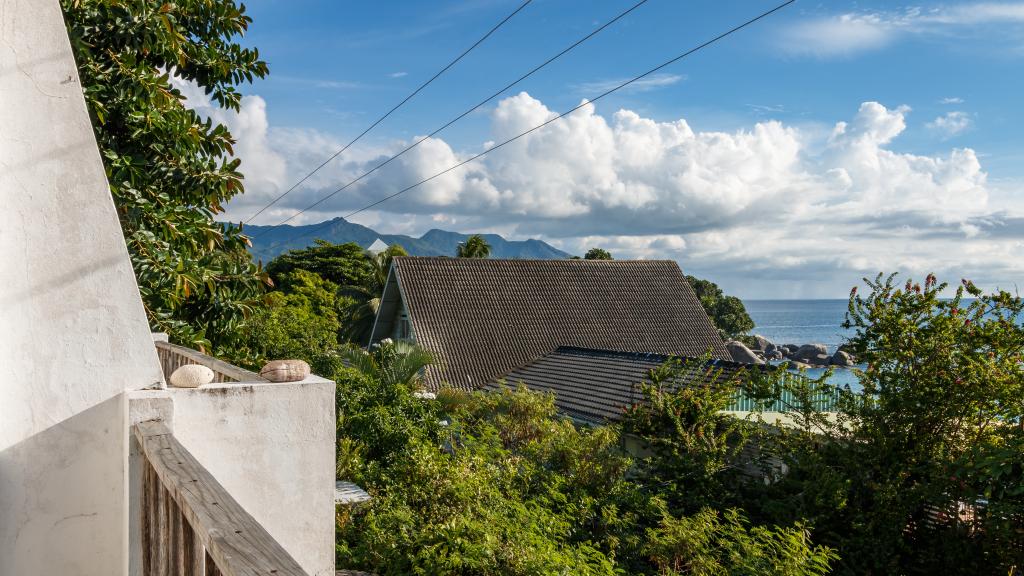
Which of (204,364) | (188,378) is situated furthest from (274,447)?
(204,364)

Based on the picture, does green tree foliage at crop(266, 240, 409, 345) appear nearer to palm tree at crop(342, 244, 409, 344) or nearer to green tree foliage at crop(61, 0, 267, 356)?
palm tree at crop(342, 244, 409, 344)

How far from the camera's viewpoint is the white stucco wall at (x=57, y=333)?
257 centimetres

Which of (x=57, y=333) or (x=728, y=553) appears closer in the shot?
(x=57, y=333)

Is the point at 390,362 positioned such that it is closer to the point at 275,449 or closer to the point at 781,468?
the point at 781,468

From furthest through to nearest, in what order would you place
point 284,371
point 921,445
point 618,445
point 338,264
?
point 338,264, point 618,445, point 921,445, point 284,371

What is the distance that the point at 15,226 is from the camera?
261 centimetres

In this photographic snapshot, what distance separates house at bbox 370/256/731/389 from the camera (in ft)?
62.6

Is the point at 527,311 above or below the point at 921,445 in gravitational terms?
above

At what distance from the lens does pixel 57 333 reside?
2613 millimetres

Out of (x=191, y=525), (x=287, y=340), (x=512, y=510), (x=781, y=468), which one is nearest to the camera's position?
(x=191, y=525)

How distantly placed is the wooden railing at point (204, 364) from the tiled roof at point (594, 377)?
791 centimetres

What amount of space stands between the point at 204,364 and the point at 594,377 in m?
11.6

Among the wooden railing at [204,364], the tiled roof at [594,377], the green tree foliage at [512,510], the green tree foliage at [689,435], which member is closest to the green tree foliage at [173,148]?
the wooden railing at [204,364]

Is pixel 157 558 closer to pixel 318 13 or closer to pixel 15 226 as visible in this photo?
pixel 15 226
